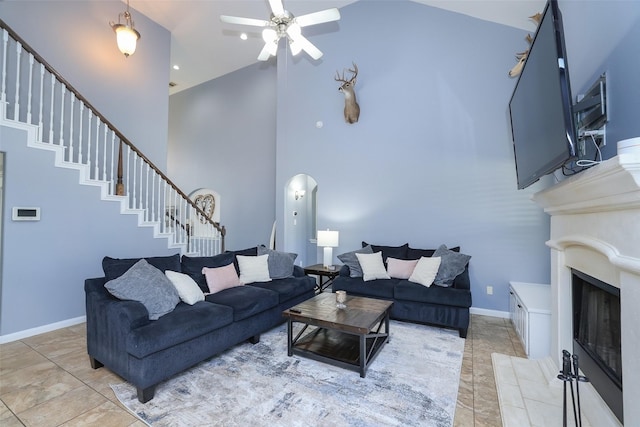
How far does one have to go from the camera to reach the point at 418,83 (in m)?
4.57

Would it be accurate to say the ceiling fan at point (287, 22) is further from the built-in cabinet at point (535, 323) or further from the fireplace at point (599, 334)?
the built-in cabinet at point (535, 323)

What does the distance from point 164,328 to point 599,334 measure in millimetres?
2901

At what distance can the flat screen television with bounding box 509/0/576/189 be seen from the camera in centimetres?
152

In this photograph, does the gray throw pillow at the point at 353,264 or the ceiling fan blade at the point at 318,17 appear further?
the gray throw pillow at the point at 353,264

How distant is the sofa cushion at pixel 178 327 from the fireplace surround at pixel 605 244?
259 cm

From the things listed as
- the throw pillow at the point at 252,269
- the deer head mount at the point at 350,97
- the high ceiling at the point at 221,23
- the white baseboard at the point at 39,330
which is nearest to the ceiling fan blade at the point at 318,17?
the deer head mount at the point at 350,97

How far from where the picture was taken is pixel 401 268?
4.07 metres

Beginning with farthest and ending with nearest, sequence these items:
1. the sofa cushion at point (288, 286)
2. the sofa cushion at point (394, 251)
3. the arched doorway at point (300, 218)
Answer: the arched doorway at point (300, 218) → the sofa cushion at point (394, 251) → the sofa cushion at point (288, 286)

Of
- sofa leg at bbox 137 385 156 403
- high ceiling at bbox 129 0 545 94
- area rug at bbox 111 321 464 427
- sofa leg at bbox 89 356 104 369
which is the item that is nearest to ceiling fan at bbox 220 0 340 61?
high ceiling at bbox 129 0 545 94

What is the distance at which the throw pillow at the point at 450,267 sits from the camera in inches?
146

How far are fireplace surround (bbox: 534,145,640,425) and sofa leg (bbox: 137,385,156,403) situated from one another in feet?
8.87

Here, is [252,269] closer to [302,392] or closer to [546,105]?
[302,392]

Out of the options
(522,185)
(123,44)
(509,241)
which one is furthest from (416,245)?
(123,44)

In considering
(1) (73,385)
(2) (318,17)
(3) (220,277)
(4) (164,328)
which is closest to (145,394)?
(4) (164,328)
